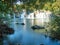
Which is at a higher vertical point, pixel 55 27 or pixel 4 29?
pixel 55 27

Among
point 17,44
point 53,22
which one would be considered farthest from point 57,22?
point 17,44

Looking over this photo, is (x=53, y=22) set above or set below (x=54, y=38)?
above

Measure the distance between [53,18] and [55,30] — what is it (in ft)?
3.52

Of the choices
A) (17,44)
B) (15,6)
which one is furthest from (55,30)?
(15,6)

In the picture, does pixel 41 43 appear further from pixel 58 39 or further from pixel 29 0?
pixel 29 0

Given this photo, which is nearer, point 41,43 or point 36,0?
point 36,0

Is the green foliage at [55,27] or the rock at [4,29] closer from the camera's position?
the green foliage at [55,27]

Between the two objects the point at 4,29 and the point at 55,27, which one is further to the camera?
the point at 4,29

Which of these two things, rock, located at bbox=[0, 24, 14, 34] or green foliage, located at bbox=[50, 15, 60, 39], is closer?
green foliage, located at bbox=[50, 15, 60, 39]

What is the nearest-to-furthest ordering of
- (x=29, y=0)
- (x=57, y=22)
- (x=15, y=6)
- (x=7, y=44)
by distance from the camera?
1. (x=29, y=0)
2. (x=15, y=6)
3. (x=7, y=44)
4. (x=57, y=22)

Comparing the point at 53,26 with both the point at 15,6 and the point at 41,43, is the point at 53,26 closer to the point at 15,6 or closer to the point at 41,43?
the point at 41,43

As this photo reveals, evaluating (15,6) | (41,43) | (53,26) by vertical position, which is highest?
(15,6)

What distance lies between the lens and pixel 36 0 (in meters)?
7.96

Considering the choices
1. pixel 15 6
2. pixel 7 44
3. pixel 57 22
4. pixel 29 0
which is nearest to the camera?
pixel 29 0
